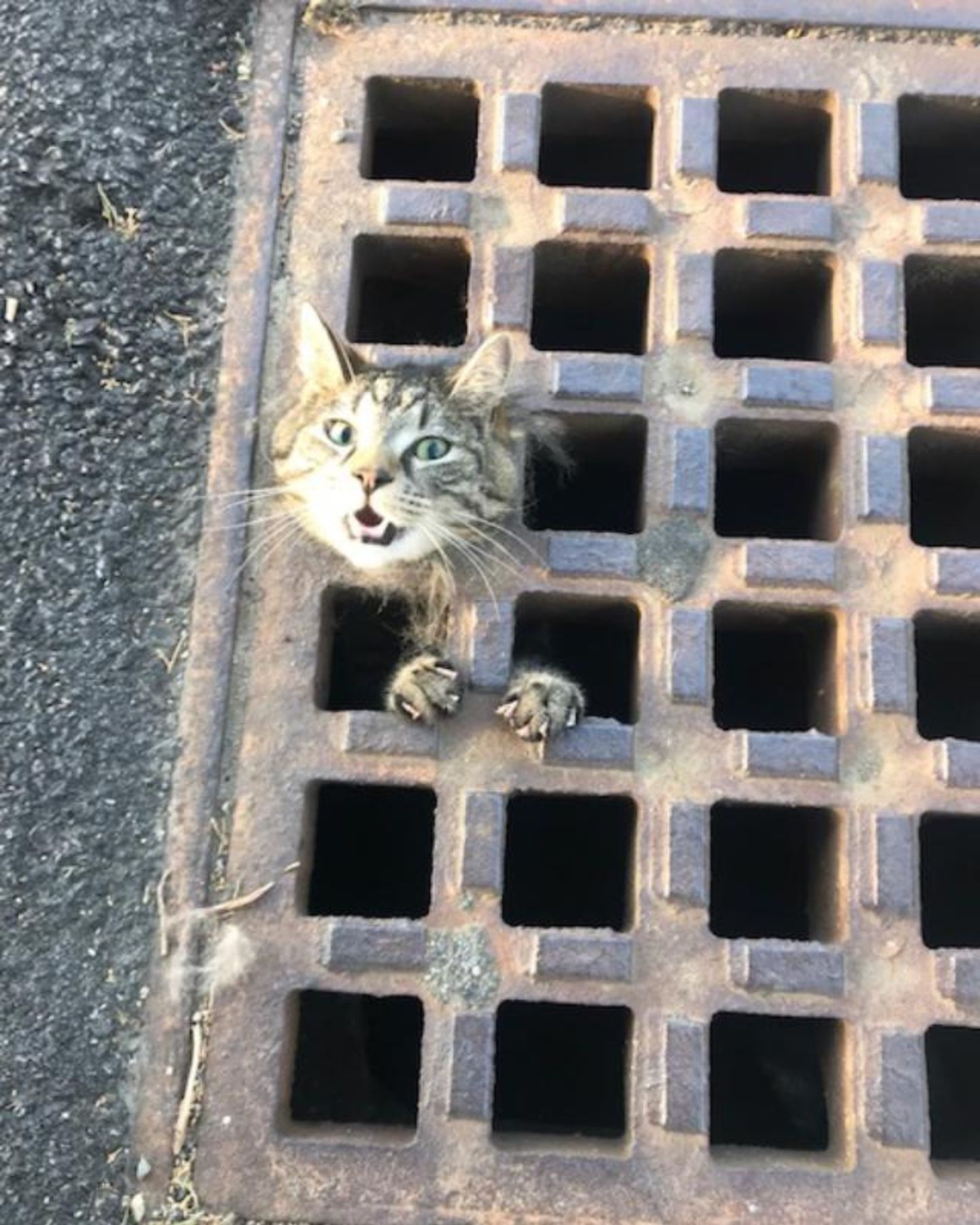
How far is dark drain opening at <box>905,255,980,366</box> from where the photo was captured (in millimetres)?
1917

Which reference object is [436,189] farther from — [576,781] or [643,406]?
[576,781]

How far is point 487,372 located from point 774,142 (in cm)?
67

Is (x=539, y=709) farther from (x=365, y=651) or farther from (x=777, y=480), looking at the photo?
(x=777, y=480)

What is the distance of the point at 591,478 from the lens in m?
2.11

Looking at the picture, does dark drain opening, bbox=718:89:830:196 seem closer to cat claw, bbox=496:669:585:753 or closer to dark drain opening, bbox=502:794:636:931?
cat claw, bbox=496:669:585:753

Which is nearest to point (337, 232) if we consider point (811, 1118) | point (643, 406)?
point (643, 406)

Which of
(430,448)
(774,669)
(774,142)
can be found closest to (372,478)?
(430,448)

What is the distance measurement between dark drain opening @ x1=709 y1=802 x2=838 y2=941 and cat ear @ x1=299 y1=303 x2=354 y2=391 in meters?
0.88

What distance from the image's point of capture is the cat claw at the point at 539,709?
5.46 feet

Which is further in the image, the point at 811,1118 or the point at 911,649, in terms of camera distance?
the point at 811,1118

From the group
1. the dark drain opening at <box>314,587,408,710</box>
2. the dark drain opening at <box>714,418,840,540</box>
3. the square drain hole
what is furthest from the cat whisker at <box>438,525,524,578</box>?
the square drain hole

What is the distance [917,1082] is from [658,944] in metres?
0.35

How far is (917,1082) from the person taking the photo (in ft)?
5.12

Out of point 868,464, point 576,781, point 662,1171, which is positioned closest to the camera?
point 662,1171
